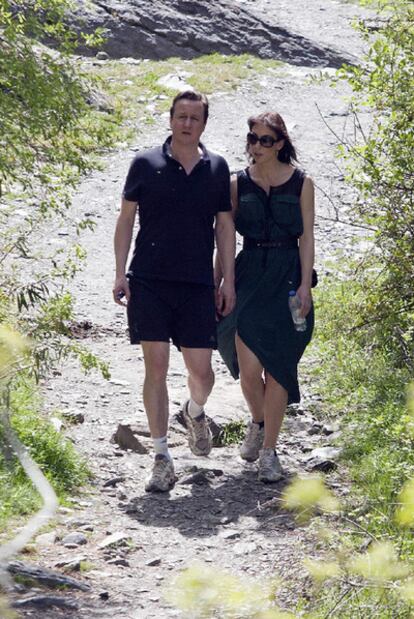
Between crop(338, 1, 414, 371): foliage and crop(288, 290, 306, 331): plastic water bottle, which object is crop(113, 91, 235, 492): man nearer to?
crop(288, 290, 306, 331): plastic water bottle

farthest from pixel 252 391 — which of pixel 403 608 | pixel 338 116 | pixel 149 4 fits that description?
pixel 149 4

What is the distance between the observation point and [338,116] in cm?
1942

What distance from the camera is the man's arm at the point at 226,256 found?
6422 mm

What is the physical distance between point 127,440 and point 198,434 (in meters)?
0.58

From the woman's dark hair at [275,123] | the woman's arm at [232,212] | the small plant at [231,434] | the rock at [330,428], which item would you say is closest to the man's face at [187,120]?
the woman's dark hair at [275,123]

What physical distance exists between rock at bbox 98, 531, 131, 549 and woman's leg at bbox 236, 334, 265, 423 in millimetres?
1347

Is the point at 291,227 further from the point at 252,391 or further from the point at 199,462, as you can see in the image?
the point at 199,462

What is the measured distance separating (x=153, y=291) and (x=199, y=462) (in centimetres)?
123

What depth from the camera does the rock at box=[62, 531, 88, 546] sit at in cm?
564

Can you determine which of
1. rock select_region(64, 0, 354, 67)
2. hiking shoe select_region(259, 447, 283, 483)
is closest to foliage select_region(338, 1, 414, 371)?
hiking shoe select_region(259, 447, 283, 483)

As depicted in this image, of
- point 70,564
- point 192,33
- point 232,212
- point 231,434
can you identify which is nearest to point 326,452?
point 231,434

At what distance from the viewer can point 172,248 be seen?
20.6 feet

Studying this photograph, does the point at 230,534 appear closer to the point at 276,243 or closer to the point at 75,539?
the point at 75,539

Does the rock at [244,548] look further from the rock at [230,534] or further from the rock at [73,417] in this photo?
the rock at [73,417]
